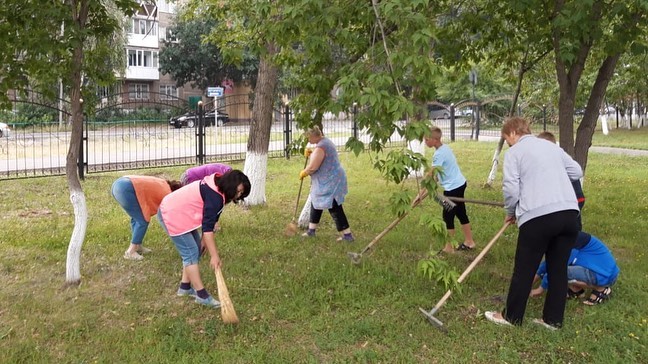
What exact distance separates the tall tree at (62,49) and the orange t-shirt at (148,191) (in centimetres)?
58

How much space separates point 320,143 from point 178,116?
9.47m

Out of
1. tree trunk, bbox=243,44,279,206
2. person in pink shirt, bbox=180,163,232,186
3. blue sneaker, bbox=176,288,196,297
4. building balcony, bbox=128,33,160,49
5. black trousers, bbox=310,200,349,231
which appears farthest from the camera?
building balcony, bbox=128,33,160,49

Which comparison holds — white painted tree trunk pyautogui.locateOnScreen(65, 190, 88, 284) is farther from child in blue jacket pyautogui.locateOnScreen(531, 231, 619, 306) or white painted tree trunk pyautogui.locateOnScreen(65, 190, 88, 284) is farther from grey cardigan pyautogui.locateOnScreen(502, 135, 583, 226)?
child in blue jacket pyautogui.locateOnScreen(531, 231, 619, 306)

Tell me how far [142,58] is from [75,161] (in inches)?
1574

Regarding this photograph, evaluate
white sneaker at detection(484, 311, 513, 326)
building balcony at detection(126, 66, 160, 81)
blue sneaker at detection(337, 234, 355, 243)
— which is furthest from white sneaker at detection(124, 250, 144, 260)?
building balcony at detection(126, 66, 160, 81)

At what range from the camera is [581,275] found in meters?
4.69

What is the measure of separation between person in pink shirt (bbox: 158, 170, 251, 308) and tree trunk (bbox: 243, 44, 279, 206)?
13.0ft

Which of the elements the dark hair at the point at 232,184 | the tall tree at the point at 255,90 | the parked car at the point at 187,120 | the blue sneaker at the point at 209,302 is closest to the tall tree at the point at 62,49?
the blue sneaker at the point at 209,302

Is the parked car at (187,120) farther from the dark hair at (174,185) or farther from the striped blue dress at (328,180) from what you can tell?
the dark hair at (174,185)

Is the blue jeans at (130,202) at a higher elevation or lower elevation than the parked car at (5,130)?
lower

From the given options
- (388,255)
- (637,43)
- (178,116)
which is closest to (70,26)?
(388,255)

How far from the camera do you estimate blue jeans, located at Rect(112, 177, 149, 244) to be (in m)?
5.59

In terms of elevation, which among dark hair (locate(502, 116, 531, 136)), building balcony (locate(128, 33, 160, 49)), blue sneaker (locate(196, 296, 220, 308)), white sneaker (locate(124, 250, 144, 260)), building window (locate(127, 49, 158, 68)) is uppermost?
building balcony (locate(128, 33, 160, 49))

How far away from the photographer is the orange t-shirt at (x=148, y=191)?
18.4ft
